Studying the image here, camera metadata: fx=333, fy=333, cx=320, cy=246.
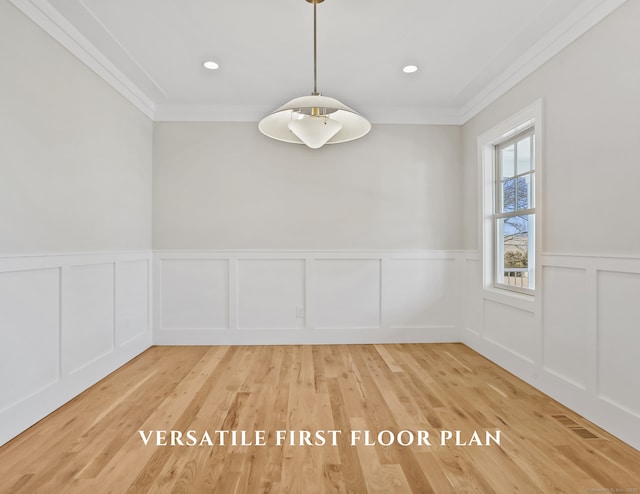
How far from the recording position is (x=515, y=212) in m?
2.93

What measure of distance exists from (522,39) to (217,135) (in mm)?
2859

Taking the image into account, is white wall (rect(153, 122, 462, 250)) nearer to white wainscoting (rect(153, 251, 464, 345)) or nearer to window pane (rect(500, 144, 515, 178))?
white wainscoting (rect(153, 251, 464, 345))

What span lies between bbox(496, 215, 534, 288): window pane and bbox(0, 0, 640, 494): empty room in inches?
1.0

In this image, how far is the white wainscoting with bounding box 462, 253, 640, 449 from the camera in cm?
183

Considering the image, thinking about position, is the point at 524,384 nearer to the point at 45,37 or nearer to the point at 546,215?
the point at 546,215

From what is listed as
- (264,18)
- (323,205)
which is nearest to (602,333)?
(323,205)

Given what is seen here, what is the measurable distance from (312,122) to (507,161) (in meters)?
2.26

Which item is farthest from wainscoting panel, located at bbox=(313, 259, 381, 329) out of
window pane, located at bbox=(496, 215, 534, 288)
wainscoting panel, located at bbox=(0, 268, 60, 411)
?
wainscoting panel, located at bbox=(0, 268, 60, 411)

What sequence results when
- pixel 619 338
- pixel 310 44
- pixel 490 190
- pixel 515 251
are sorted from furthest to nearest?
pixel 490 190
pixel 515 251
pixel 310 44
pixel 619 338

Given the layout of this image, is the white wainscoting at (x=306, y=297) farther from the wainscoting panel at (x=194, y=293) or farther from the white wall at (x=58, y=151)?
the white wall at (x=58, y=151)

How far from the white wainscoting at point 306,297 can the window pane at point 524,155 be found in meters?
1.15

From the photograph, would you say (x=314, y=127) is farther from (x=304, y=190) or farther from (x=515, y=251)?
(x=515, y=251)

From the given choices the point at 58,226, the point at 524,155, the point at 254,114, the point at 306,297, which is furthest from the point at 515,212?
the point at 58,226

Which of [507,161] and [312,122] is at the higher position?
[507,161]
